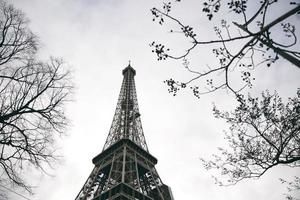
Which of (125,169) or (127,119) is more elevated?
(127,119)

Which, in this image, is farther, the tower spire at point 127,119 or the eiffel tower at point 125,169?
the tower spire at point 127,119

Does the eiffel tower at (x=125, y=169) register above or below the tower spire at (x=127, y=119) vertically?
below

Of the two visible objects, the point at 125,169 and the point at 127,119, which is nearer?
the point at 125,169

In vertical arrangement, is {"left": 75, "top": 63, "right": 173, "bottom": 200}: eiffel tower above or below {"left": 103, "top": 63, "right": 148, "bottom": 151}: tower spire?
below

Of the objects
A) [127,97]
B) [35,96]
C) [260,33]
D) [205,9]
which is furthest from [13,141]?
[127,97]

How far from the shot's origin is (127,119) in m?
51.0

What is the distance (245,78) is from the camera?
744 cm

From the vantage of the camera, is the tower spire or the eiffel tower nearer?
the eiffel tower

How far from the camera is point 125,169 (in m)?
37.0

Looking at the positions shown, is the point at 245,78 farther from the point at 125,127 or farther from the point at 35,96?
the point at 125,127

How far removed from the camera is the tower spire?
147 feet

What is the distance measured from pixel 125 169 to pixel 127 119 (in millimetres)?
15257

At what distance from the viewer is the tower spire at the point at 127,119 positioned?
147 ft

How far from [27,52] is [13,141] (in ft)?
12.6
